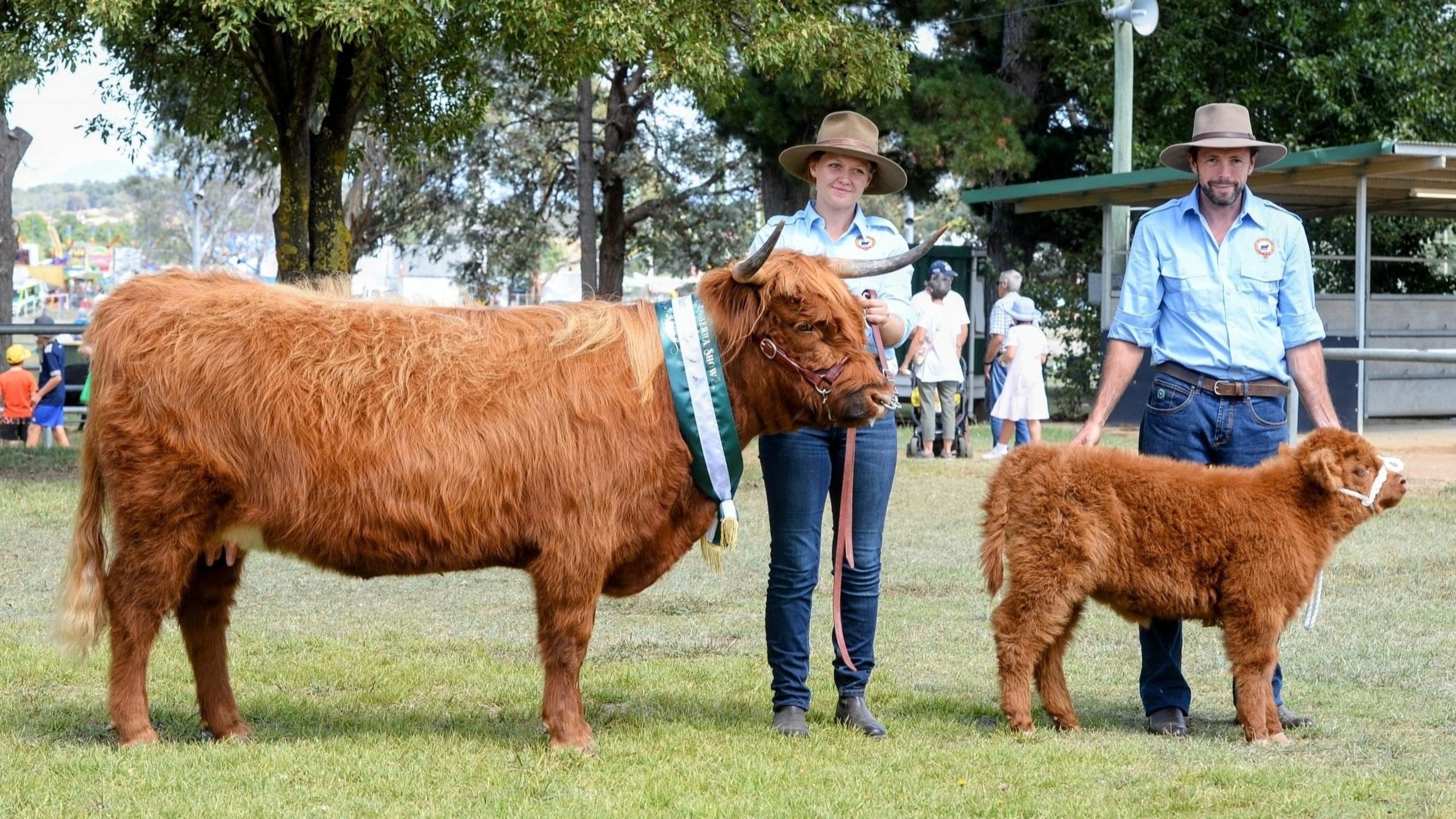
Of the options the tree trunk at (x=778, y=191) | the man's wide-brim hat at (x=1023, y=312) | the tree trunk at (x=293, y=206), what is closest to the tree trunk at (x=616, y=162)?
the tree trunk at (x=778, y=191)

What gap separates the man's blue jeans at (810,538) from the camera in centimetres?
562

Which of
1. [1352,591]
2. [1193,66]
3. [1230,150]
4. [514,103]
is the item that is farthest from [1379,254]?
[1230,150]

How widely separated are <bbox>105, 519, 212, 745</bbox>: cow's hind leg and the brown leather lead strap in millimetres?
2268

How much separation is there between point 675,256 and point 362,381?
86.7 ft

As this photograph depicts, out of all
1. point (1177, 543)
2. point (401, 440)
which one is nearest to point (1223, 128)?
point (1177, 543)

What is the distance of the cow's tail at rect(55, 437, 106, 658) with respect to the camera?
5281mm

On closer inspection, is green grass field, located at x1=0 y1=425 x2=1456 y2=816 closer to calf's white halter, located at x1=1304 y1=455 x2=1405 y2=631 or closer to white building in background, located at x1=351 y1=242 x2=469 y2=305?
calf's white halter, located at x1=1304 y1=455 x2=1405 y2=631

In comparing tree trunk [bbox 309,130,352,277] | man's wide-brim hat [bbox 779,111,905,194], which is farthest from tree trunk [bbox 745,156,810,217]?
man's wide-brim hat [bbox 779,111,905,194]

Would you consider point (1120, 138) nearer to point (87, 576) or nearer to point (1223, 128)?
point (1223, 128)

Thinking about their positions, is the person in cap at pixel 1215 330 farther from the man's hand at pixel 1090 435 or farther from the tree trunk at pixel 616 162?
the tree trunk at pixel 616 162

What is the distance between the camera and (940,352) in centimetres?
1623

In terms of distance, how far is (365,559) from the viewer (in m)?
5.19

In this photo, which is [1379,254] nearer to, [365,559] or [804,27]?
[804,27]

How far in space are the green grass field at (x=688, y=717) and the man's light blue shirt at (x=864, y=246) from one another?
159cm
